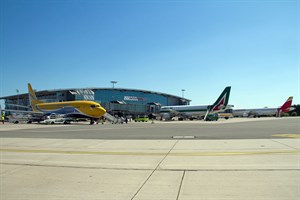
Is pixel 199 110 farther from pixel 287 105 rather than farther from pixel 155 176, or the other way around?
pixel 155 176

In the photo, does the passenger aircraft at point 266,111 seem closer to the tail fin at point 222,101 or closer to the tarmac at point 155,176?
the tail fin at point 222,101

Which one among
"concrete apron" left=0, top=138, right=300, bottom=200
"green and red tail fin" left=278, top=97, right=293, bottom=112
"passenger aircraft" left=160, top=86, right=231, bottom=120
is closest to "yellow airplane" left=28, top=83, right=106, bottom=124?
"passenger aircraft" left=160, top=86, right=231, bottom=120

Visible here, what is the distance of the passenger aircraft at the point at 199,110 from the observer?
216 feet

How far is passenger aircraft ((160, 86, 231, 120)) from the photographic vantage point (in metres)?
65.7

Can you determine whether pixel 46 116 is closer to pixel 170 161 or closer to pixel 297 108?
pixel 170 161

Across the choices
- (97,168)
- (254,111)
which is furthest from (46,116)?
(254,111)

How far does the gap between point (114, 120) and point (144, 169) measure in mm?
46412

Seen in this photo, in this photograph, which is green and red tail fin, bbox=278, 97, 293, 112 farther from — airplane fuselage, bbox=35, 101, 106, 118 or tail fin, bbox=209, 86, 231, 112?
airplane fuselage, bbox=35, 101, 106, 118

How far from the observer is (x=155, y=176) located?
6.72 meters

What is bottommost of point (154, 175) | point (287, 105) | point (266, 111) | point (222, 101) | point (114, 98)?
point (154, 175)

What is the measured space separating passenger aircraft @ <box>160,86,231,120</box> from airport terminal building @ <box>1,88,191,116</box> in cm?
2732

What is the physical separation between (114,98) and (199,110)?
48910 millimetres

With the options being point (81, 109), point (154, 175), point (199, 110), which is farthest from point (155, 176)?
point (199, 110)

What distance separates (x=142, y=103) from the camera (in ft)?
401
